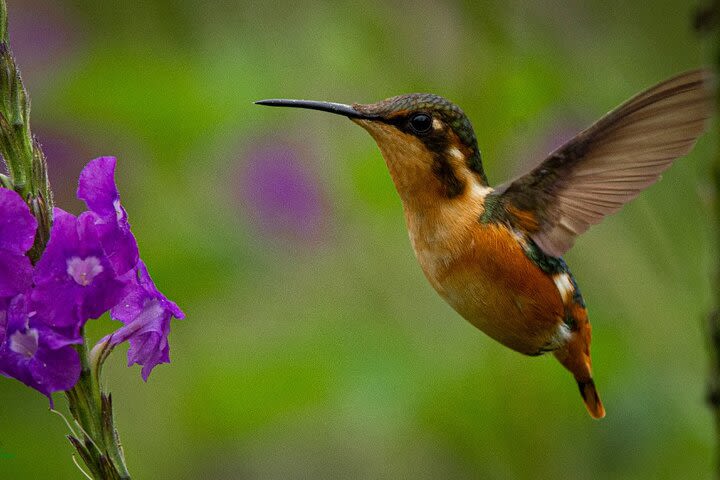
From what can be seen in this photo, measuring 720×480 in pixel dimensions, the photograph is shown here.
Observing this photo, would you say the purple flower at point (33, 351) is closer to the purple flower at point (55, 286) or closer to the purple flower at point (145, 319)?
the purple flower at point (55, 286)

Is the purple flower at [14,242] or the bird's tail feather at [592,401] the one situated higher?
the purple flower at [14,242]

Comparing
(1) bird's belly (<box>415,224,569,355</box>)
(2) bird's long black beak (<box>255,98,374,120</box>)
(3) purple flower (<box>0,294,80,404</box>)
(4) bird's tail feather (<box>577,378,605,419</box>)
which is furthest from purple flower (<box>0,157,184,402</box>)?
(4) bird's tail feather (<box>577,378,605,419</box>)

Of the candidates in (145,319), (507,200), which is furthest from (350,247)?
(145,319)

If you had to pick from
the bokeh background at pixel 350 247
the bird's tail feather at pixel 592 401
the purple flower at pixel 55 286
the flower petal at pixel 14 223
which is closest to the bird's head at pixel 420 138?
the bokeh background at pixel 350 247

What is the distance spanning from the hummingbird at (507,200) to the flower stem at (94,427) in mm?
836

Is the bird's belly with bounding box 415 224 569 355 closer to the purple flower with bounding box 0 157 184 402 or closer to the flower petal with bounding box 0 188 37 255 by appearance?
the purple flower with bounding box 0 157 184 402

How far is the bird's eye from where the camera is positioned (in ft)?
6.84

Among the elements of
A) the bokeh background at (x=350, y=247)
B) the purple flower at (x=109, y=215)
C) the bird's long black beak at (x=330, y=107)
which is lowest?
the bokeh background at (x=350, y=247)

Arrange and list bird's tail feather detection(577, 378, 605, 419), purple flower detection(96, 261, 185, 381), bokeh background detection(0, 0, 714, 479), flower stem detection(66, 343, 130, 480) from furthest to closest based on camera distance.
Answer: bokeh background detection(0, 0, 714, 479)
bird's tail feather detection(577, 378, 605, 419)
purple flower detection(96, 261, 185, 381)
flower stem detection(66, 343, 130, 480)

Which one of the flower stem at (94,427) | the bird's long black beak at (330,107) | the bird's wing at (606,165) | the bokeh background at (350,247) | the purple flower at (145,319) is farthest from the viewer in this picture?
the bokeh background at (350,247)

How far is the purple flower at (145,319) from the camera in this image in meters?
1.57

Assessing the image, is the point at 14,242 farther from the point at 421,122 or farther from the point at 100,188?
the point at 421,122

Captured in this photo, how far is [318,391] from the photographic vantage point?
284 cm

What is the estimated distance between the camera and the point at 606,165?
2125mm
